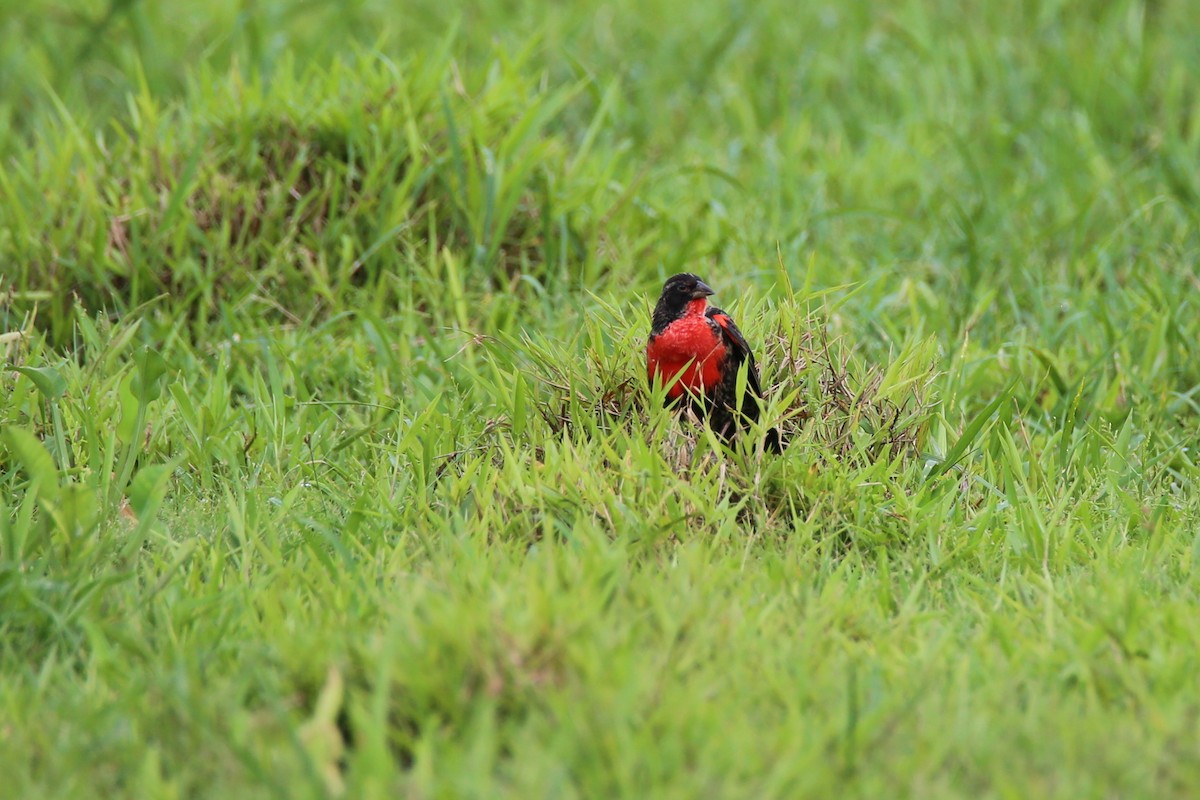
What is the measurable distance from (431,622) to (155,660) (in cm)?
57

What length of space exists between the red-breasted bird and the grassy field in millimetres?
89

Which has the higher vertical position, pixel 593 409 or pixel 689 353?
pixel 689 353

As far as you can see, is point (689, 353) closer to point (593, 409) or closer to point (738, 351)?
point (738, 351)

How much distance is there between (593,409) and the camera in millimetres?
3518

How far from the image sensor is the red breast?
3469 millimetres

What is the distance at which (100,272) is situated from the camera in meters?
4.52

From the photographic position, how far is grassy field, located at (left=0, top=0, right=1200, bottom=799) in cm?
235

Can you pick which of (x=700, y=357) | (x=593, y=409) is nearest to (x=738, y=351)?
(x=700, y=357)

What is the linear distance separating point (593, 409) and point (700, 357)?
309mm

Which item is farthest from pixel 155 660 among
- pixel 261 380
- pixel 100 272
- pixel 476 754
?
pixel 100 272

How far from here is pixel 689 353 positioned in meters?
3.46

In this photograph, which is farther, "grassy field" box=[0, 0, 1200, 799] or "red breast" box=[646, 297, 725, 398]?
"red breast" box=[646, 297, 725, 398]

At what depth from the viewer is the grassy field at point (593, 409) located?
7.72 ft

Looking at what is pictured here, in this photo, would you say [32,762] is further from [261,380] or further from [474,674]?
[261,380]
